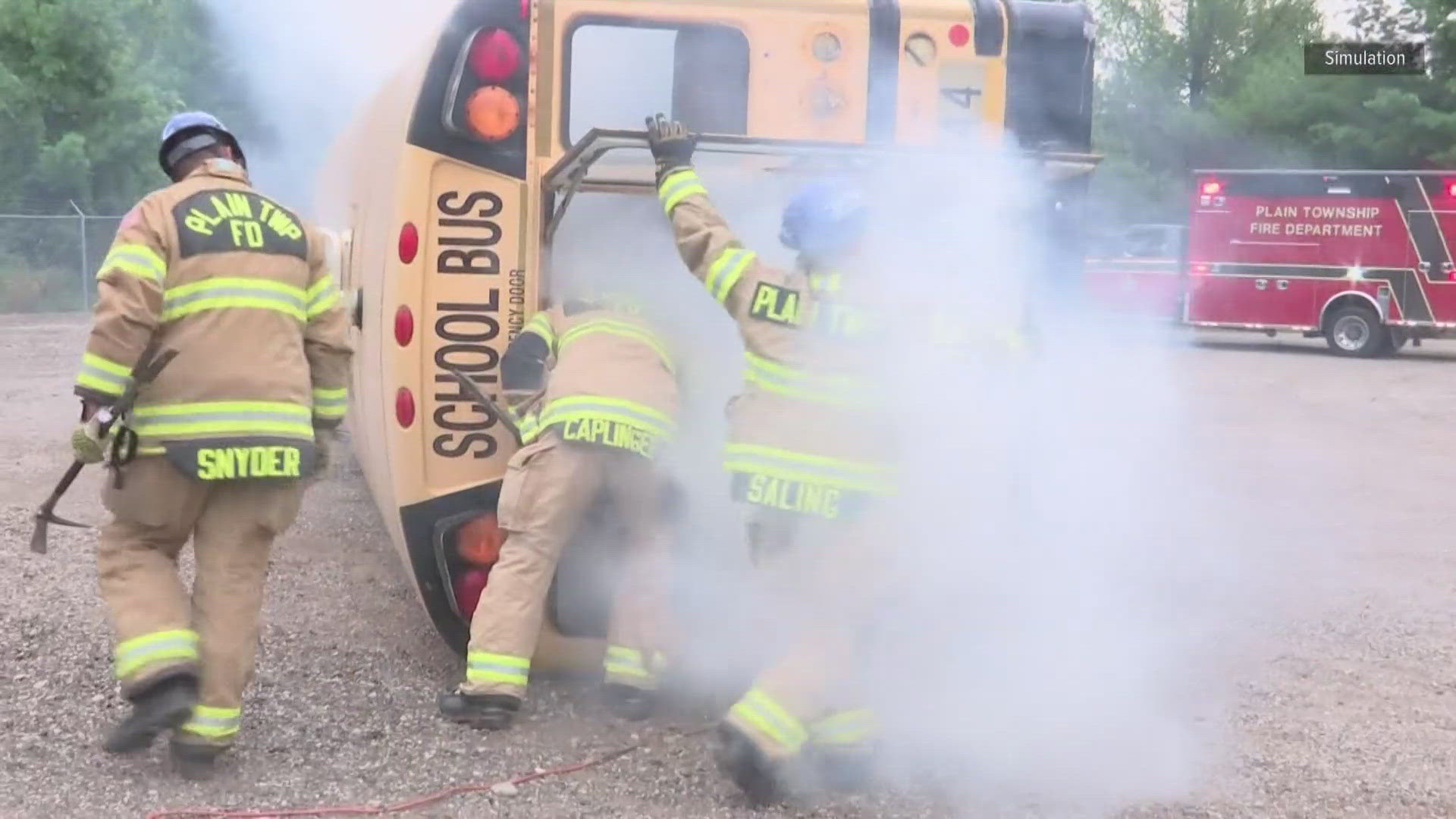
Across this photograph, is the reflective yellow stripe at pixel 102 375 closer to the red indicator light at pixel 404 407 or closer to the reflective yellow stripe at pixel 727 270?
the red indicator light at pixel 404 407

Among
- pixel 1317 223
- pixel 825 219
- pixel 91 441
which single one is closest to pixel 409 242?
pixel 91 441

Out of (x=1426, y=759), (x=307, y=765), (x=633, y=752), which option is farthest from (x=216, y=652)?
(x=1426, y=759)

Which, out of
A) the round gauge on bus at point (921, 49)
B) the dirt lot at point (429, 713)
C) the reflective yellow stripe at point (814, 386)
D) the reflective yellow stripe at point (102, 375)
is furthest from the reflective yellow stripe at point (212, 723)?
the round gauge on bus at point (921, 49)

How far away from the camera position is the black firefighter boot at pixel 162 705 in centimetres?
360

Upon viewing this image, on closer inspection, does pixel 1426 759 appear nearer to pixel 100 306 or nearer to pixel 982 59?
pixel 982 59

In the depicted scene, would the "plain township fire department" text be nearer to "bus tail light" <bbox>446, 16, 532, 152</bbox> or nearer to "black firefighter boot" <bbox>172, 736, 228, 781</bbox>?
"bus tail light" <bbox>446, 16, 532, 152</bbox>

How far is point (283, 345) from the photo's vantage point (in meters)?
3.78

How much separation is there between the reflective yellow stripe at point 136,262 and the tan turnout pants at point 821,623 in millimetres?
1555

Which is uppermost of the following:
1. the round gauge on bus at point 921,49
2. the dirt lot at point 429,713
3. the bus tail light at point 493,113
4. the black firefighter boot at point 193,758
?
the round gauge on bus at point 921,49

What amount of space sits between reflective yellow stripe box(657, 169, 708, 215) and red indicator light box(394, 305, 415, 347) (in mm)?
767

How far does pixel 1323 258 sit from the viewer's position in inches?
799

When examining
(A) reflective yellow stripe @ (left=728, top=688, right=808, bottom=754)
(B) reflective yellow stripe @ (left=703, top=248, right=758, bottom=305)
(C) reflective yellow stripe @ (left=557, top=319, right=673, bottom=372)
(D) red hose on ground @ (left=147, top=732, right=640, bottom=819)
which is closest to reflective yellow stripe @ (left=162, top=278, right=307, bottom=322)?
(C) reflective yellow stripe @ (left=557, top=319, right=673, bottom=372)

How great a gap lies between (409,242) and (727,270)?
0.89 metres

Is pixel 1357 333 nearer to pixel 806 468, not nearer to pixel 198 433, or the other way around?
pixel 806 468
